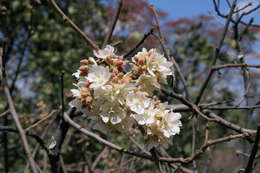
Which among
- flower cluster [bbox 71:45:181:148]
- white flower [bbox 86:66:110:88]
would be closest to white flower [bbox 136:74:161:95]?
flower cluster [bbox 71:45:181:148]

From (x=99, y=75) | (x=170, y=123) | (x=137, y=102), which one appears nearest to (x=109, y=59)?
(x=99, y=75)

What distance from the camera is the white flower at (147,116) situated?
33.9 inches

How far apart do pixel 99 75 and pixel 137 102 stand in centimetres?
15

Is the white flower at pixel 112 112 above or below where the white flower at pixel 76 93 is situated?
below

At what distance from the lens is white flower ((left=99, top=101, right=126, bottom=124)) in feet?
2.78

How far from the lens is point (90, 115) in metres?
0.92

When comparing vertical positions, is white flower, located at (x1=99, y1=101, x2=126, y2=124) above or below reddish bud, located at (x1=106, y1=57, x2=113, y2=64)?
below

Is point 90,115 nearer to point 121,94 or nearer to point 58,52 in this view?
point 121,94

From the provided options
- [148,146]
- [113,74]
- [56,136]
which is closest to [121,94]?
[113,74]

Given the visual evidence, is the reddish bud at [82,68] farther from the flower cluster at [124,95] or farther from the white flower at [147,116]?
the white flower at [147,116]

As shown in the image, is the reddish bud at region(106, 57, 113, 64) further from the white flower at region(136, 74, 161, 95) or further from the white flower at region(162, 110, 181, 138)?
the white flower at region(162, 110, 181, 138)

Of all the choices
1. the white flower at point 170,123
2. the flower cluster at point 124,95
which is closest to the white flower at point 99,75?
the flower cluster at point 124,95

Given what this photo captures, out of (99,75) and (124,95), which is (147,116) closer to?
(124,95)

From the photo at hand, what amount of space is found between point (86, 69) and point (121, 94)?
0.52 ft
